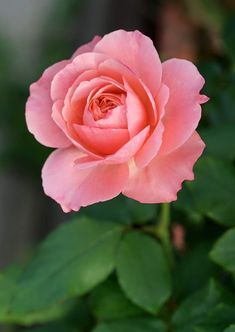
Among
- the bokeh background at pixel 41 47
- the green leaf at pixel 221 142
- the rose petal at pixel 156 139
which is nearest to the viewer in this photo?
the rose petal at pixel 156 139

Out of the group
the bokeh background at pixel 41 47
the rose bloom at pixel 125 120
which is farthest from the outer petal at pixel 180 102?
the bokeh background at pixel 41 47

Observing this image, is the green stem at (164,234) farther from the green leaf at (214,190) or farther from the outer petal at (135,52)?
the outer petal at (135,52)

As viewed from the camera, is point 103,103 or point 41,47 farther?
point 41,47

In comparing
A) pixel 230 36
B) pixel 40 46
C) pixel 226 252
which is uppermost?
pixel 230 36

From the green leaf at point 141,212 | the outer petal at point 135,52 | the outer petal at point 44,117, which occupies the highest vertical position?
the outer petal at point 135,52

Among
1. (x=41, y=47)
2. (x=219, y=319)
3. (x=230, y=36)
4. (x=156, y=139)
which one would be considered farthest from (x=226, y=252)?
(x=41, y=47)

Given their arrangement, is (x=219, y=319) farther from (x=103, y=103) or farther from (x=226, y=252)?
(x=103, y=103)
